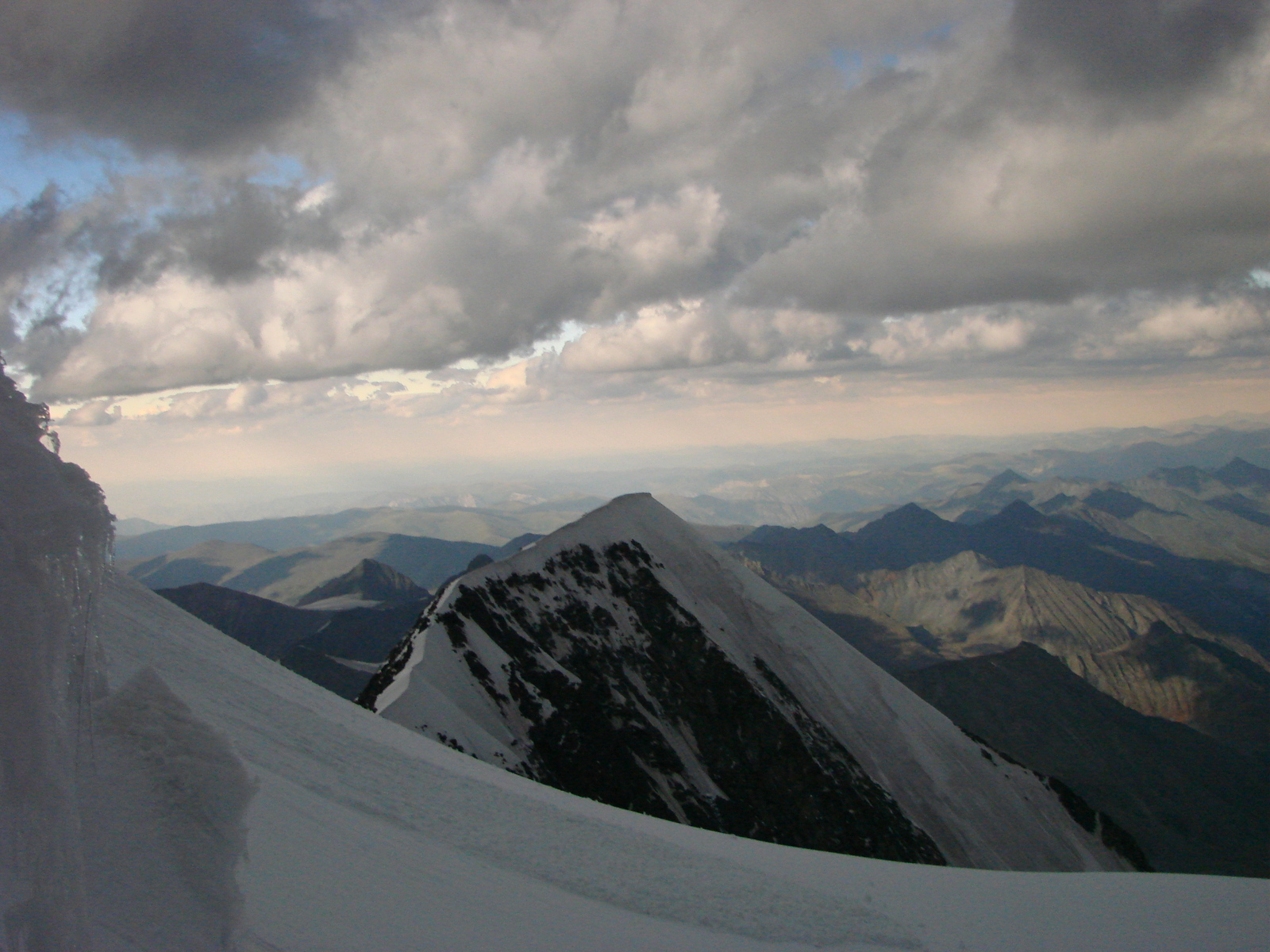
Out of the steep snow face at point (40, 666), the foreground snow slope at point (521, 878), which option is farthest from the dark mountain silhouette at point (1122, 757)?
the steep snow face at point (40, 666)

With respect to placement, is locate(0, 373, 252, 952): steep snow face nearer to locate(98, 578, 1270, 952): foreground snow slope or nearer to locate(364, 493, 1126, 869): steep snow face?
locate(98, 578, 1270, 952): foreground snow slope

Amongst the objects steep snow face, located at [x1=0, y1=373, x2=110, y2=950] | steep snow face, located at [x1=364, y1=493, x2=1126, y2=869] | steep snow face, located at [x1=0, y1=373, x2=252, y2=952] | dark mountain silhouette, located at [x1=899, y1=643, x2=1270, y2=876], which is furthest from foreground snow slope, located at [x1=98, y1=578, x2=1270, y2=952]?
dark mountain silhouette, located at [x1=899, y1=643, x2=1270, y2=876]

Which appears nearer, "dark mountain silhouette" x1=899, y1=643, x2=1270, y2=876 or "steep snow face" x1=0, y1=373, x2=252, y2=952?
"steep snow face" x1=0, y1=373, x2=252, y2=952

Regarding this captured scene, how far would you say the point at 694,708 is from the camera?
6069 cm

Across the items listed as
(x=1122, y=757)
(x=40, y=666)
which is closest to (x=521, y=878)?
(x=40, y=666)

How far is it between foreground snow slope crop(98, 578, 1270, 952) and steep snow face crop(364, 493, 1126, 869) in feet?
61.2

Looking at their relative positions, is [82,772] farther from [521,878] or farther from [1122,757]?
[1122,757]

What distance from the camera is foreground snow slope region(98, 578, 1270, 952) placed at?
1109 cm

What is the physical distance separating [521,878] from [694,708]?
48.6 metres

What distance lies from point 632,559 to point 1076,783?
4234 inches

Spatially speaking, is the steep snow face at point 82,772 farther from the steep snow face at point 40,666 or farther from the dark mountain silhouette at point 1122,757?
the dark mountain silhouette at point 1122,757

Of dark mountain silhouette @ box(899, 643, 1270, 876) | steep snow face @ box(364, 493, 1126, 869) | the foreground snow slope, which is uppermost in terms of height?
Answer: the foreground snow slope

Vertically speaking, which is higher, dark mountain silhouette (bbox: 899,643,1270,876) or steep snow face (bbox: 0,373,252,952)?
steep snow face (bbox: 0,373,252,952)

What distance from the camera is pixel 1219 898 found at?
61.7ft
